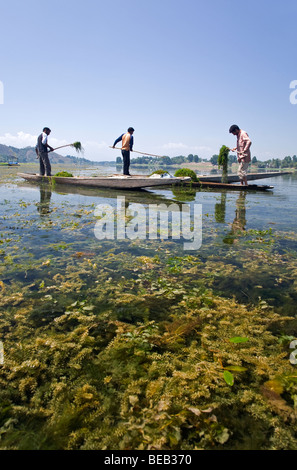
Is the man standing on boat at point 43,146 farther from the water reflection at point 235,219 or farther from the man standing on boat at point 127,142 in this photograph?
the water reflection at point 235,219

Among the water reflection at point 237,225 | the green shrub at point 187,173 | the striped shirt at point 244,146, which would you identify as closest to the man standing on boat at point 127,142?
the green shrub at point 187,173

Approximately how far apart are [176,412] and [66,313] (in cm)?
154

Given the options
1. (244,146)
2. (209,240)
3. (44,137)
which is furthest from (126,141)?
(209,240)

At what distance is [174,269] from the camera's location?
3836mm

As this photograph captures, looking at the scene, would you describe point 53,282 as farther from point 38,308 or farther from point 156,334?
point 156,334

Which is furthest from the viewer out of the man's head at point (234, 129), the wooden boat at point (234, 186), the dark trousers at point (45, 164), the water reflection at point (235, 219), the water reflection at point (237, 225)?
the dark trousers at point (45, 164)

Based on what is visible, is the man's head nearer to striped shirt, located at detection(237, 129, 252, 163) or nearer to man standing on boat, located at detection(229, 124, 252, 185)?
man standing on boat, located at detection(229, 124, 252, 185)

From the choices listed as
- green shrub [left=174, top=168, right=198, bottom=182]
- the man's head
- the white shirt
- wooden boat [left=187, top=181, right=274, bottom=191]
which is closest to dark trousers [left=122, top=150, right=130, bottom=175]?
green shrub [left=174, top=168, right=198, bottom=182]

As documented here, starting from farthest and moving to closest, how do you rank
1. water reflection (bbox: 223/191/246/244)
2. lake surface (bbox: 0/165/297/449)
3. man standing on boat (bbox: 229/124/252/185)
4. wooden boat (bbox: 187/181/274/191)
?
1. wooden boat (bbox: 187/181/274/191)
2. man standing on boat (bbox: 229/124/252/185)
3. water reflection (bbox: 223/191/246/244)
4. lake surface (bbox: 0/165/297/449)

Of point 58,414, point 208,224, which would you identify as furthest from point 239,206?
point 58,414

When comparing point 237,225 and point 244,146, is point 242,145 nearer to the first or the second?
point 244,146

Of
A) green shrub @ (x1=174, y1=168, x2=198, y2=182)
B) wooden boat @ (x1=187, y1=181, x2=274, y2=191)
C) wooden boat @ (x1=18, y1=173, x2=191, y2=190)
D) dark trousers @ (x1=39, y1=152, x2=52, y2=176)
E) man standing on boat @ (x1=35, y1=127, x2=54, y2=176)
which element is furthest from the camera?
green shrub @ (x1=174, y1=168, x2=198, y2=182)

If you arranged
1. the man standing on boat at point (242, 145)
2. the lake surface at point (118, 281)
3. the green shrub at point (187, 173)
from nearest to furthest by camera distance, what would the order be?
the lake surface at point (118, 281) < the man standing on boat at point (242, 145) < the green shrub at point (187, 173)

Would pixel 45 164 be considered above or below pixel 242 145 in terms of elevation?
below
